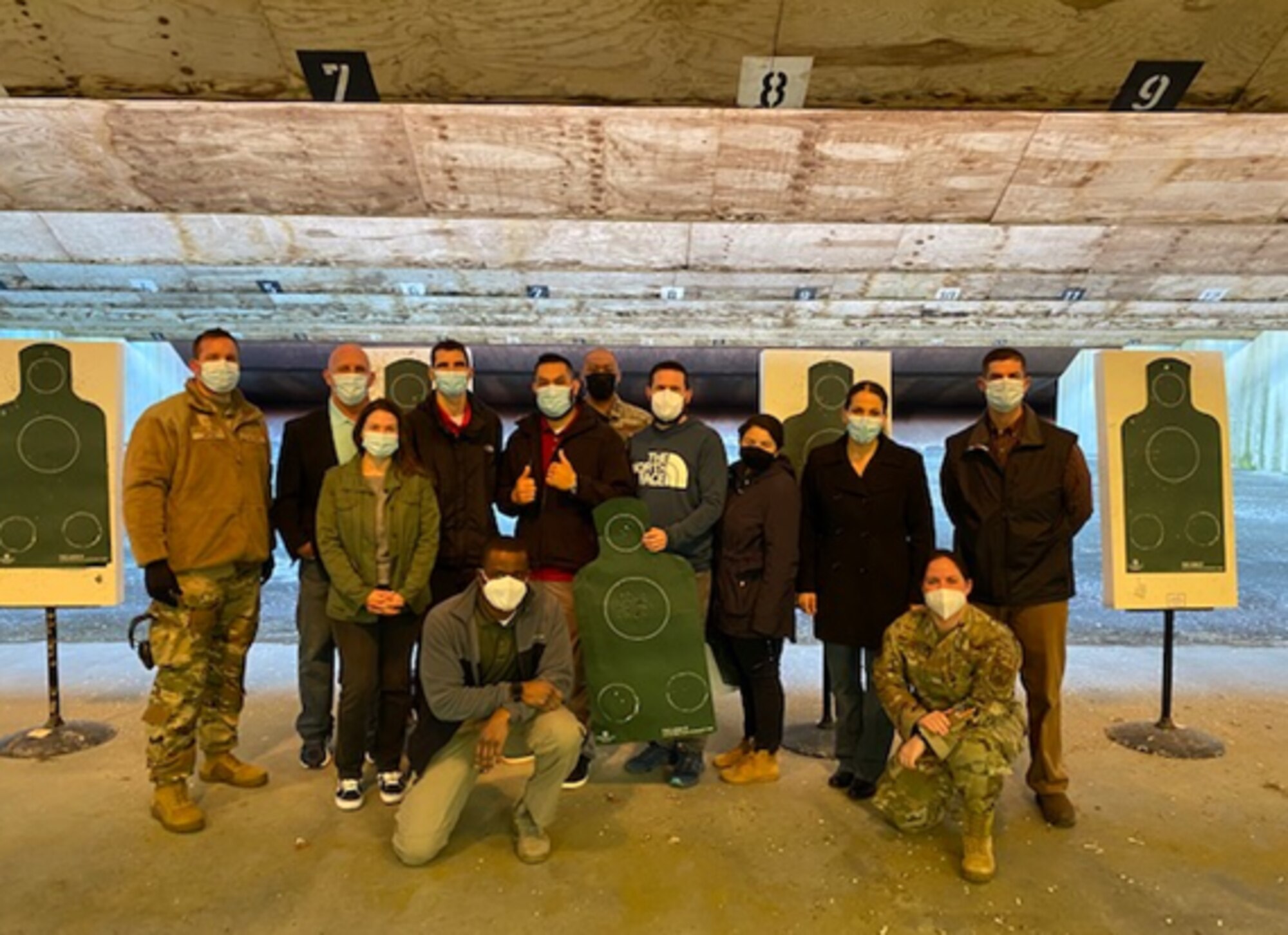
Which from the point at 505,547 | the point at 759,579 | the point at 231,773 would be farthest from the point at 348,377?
the point at 759,579

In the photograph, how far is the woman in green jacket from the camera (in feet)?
9.91

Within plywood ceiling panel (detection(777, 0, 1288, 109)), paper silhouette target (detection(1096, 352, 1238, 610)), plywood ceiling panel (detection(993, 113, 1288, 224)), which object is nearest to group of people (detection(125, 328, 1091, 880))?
paper silhouette target (detection(1096, 352, 1238, 610))

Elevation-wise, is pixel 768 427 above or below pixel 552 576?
above

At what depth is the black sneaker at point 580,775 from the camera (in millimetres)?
3291

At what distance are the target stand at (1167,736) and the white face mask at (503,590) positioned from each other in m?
3.03

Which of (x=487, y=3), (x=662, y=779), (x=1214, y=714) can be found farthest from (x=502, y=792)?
(x=1214, y=714)

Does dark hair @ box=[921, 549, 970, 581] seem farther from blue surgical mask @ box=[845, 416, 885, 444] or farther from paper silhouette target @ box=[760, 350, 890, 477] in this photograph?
paper silhouette target @ box=[760, 350, 890, 477]

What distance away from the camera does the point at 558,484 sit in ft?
10.6

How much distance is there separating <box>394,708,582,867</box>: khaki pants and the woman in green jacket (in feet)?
1.22

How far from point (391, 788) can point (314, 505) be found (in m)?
1.19

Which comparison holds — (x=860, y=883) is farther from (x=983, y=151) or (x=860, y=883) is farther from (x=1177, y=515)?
(x=983, y=151)

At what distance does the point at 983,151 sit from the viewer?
13.3 feet

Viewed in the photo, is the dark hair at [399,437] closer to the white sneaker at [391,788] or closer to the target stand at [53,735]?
the white sneaker at [391,788]

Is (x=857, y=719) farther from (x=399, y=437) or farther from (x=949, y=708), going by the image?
(x=399, y=437)
